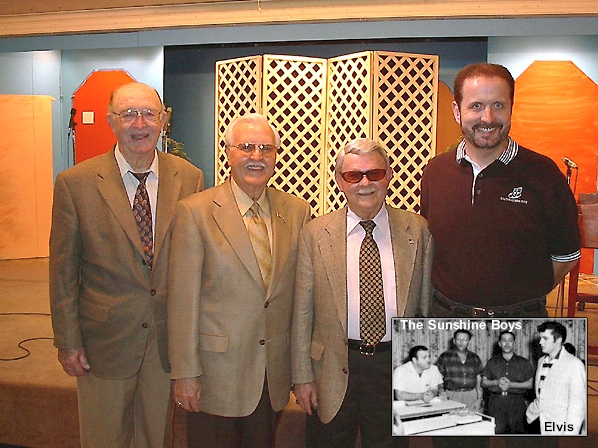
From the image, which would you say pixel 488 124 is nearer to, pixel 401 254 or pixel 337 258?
pixel 401 254

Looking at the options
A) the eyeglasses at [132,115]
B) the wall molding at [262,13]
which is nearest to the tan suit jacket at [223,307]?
the eyeglasses at [132,115]

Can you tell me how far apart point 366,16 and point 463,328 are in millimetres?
4497

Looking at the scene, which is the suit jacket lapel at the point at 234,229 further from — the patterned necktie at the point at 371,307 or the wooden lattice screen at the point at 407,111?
the wooden lattice screen at the point at 407,111

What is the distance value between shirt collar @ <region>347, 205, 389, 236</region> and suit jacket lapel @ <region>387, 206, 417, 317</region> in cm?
2

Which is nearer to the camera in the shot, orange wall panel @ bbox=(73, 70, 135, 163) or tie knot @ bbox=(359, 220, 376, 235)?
tie knot @ bbox=(359, 220, 376, 235)

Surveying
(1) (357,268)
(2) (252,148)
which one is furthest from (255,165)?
Result: (1) (357,268)

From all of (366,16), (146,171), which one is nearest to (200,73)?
(366,16)

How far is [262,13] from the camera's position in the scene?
5.52 metres

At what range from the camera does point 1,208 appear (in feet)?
21.2

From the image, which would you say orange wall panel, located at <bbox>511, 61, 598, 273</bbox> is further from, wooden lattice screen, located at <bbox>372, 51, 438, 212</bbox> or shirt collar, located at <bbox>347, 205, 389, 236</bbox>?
shirt collar, located at <bbox>347, 205, 389, 236</bbox>

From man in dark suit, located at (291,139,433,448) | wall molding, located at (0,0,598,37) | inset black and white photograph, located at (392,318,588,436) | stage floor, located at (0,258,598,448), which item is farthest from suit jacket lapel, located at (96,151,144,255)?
wall molding, located at (0,0,598,37)

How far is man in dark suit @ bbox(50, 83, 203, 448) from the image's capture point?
1.86 meters

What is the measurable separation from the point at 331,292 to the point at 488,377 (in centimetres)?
50

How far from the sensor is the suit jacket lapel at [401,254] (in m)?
1.64
